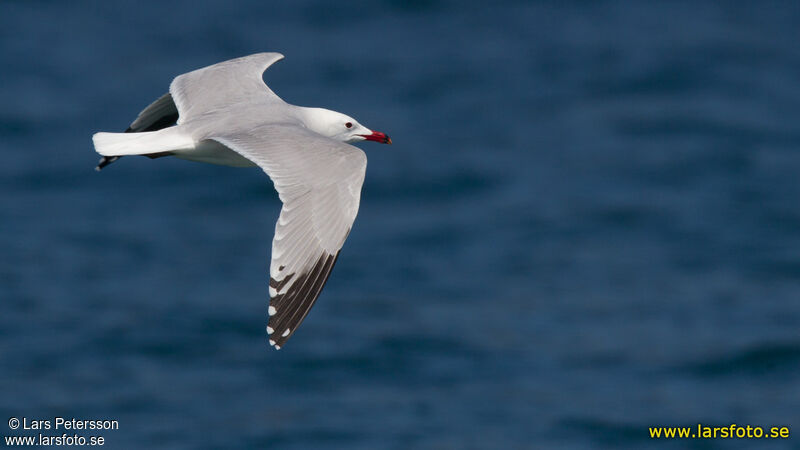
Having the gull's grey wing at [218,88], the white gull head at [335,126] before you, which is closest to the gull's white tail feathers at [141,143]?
the gull's grey wing at [218,88]

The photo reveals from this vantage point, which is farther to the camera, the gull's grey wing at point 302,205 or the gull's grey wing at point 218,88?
the gull's grey wing at point 218,88

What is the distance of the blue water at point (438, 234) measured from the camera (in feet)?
45.1

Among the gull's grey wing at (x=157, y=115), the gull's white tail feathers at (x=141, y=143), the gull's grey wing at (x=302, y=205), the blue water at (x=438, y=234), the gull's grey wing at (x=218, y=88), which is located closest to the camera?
the gull's grey wing at (x=302, y=205)

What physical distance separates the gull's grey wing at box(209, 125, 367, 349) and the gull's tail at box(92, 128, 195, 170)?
25 cm

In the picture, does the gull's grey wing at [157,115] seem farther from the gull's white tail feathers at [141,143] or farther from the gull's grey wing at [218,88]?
the gull's white tail feathers at [141,143]

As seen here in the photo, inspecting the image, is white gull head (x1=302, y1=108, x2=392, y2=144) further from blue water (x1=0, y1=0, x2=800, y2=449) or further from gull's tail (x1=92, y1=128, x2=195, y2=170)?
blue water (x1=0, y1=0, x2=800, y2=449)

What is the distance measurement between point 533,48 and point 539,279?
Result: 4.28 meters

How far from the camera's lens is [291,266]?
6305mm

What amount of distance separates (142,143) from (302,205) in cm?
107

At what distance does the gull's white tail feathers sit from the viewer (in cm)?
686

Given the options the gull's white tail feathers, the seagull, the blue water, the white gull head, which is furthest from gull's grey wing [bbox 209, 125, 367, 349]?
the blue water

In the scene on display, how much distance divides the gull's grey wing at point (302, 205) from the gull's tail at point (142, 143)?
0.81 ft

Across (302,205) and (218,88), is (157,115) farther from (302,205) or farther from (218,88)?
(302,205)

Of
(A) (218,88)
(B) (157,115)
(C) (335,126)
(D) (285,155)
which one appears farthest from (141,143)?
(B) (157,115)
